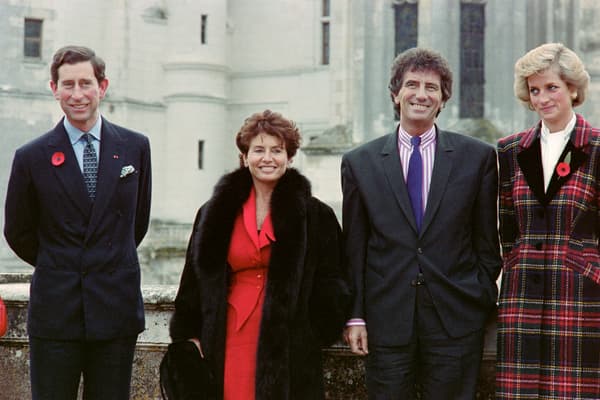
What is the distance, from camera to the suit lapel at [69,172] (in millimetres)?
3848

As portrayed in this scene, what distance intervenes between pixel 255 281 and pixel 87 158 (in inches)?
34.6

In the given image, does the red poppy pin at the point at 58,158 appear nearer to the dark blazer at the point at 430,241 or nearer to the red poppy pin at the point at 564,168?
the dark blazer at the point at 430,241

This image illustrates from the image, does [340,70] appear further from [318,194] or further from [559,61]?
[559,61]

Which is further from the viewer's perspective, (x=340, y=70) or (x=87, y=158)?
(x=340, y=70)

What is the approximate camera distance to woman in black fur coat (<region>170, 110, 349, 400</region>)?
Answer: 383 cm

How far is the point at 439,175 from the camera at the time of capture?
3.92m

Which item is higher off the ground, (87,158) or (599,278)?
(87,158)

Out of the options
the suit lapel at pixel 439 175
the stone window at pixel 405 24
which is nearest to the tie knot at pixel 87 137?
the suit lapel at pixel 439 175

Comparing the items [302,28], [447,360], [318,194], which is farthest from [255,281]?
[302,28]

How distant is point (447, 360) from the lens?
12.4 ft

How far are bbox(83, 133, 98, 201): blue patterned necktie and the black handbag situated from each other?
74 cm

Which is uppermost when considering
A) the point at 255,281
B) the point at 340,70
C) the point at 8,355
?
the point at 340,70

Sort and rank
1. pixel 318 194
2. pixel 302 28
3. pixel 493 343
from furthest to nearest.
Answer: pixel 302 28
pixel 318 194
pixel 493 343

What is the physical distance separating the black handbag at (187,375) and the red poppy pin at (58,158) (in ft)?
2.94
